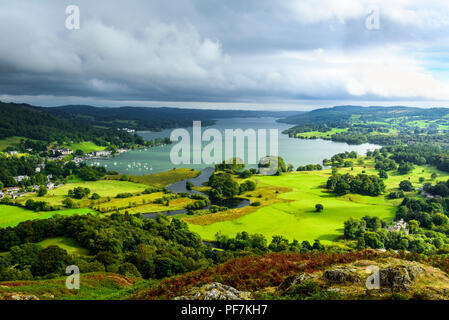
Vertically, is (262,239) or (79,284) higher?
(79,284)

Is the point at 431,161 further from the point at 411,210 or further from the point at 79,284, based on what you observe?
the point at 79,284

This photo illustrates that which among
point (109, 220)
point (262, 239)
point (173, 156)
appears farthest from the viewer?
point (173, 156)

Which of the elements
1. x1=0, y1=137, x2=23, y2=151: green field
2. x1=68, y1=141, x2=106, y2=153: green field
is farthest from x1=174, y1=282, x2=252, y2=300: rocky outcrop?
x1=0, y1=137, x2=23, y2=151: green field

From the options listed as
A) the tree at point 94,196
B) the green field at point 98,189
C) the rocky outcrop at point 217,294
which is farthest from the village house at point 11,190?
the rocky outcrop at point 217,294

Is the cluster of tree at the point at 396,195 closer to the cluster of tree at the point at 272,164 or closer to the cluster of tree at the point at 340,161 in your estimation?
Answer: the cluster of tree at the point at 272,164
